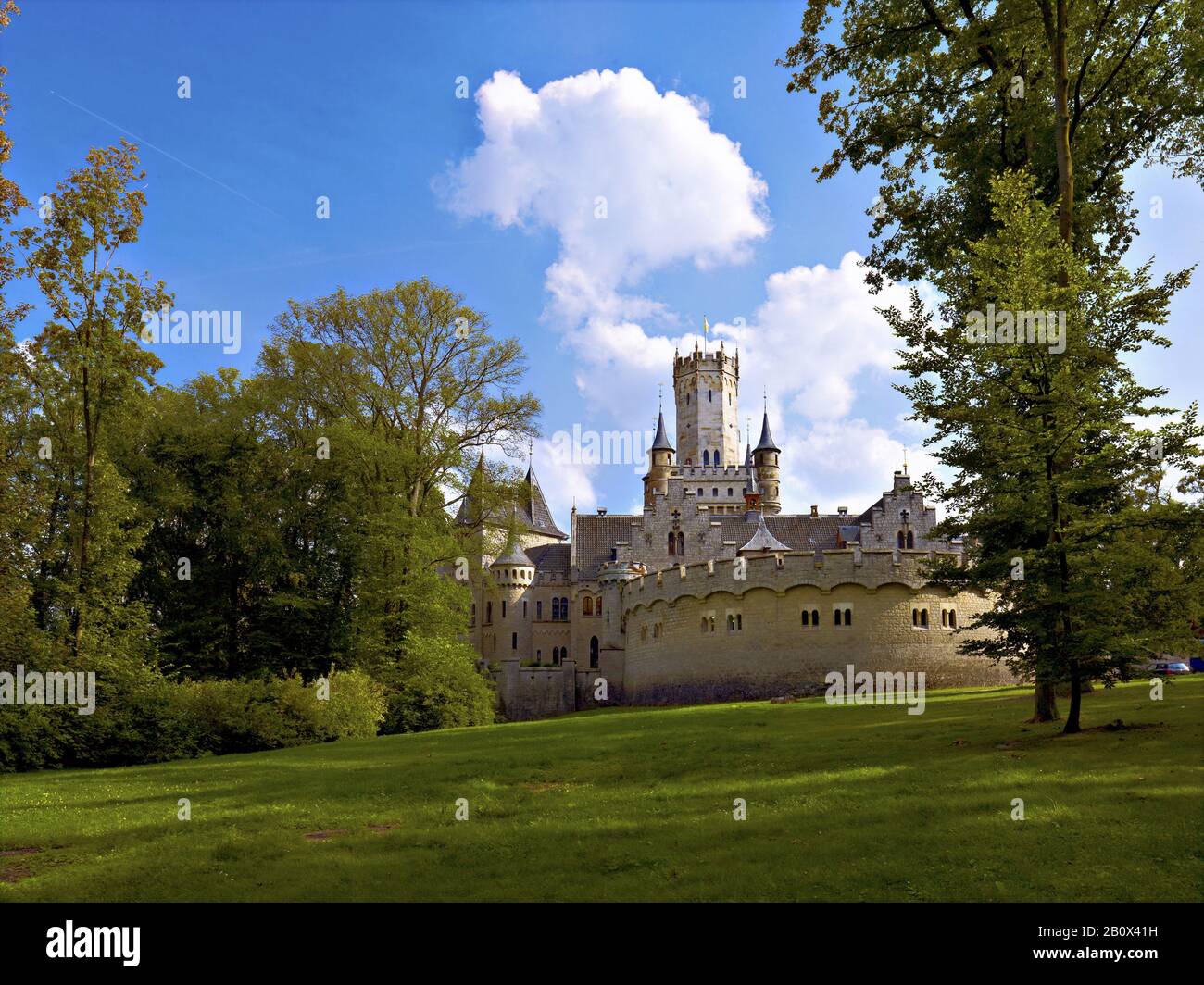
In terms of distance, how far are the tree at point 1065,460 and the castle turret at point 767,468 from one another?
68500mm

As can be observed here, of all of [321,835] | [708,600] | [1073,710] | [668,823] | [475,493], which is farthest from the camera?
[708,600]

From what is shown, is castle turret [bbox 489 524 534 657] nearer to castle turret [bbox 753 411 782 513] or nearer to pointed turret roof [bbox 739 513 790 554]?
pointed turret roof [bbox 739 513 790 554]

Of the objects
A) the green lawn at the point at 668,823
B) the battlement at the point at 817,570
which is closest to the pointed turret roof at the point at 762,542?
the battlement at the point at 817,570

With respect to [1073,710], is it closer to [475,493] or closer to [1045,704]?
[1045,704]

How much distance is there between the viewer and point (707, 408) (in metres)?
96.2

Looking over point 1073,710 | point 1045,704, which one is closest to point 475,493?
point 1045,704

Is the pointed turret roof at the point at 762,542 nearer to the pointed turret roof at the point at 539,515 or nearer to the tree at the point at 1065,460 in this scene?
the pointed turret roof at the point at 539,515

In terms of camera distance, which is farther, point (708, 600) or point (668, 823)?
point (708, 600)

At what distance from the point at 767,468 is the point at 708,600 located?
45769 mm

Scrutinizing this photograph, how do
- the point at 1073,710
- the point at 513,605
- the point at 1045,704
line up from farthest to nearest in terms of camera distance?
the point at 513,605, the point at 1045,704, the point at 1073,710

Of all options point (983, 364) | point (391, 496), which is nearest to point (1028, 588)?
point (983, 364)

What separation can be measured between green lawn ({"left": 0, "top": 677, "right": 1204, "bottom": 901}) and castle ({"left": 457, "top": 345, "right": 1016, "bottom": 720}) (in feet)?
25.7
